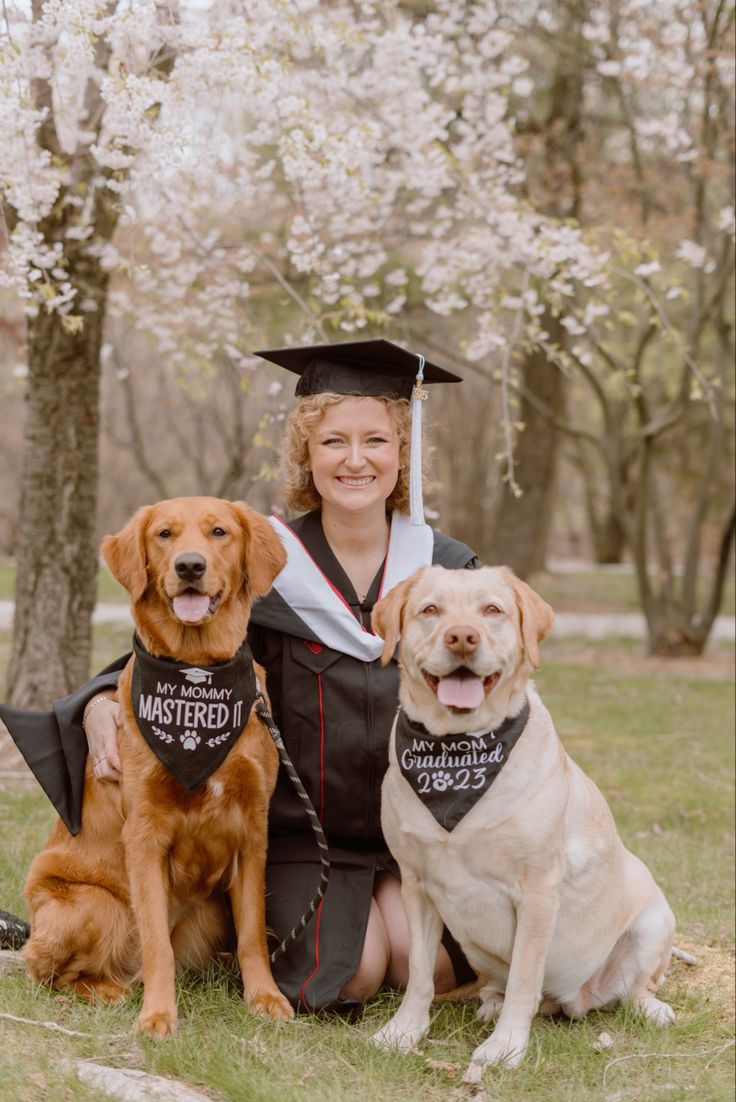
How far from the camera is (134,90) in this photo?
5117mm

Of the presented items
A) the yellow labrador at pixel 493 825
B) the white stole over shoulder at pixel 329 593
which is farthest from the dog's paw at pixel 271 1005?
the white stole over shoulder at pixel 329 593

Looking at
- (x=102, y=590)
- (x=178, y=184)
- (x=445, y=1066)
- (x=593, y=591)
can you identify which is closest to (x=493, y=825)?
(x=445, y=1066)

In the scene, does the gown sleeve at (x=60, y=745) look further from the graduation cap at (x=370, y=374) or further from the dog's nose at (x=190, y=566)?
the graduation cap at (x=370, y=374)

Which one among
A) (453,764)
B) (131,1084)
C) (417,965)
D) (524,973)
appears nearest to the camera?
(131,1084)

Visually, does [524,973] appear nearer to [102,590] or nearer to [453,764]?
[453,764]

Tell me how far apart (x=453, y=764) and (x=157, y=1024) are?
3.74 feet

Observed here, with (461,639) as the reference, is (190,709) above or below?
below

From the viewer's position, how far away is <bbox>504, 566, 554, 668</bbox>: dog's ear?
3.35 m

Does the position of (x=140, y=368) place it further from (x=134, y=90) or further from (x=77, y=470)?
(x=134, y=90)

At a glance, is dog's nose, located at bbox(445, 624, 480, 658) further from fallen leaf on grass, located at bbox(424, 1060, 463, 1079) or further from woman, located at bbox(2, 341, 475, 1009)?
fallen leaf on grass, located at bbox(424, 1060, 463, 1079)

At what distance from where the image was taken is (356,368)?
13.5 feet

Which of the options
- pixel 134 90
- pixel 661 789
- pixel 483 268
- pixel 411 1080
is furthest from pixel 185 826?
pixel 483 268

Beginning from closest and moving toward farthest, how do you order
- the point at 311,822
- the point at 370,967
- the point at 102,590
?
the point at 370,967 → the point at 311,822 → the point at 102,590

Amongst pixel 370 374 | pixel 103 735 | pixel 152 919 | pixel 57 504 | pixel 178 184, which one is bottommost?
pixel 152 919
